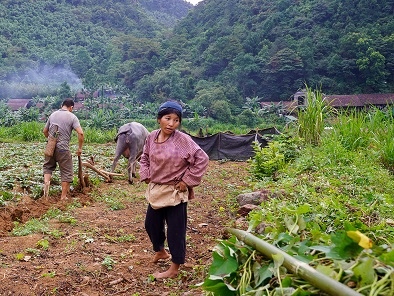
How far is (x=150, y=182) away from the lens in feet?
11.1

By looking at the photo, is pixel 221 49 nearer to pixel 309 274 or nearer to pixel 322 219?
pixel 322 219

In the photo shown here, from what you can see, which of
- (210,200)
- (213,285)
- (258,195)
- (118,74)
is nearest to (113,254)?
(258,195)

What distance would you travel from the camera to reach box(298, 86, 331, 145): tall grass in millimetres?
7621

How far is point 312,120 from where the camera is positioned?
766 centimetres

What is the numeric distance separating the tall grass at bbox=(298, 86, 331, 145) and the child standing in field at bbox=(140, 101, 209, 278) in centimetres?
488

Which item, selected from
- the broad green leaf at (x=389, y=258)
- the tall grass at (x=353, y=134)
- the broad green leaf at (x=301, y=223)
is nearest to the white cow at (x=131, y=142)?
the tall grass at (x=353, y=134)

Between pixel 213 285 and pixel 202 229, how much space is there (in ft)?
9.91

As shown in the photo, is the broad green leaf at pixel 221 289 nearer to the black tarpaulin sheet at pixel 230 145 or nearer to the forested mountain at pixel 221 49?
the black tarpaulin sheet at pixel 230 145

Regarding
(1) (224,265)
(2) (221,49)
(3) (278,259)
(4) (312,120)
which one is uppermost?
(2) (221,49)

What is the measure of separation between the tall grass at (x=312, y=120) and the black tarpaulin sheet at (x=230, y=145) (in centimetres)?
548

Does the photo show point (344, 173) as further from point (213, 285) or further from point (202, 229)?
point (213, 285)

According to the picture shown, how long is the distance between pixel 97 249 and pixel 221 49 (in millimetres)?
46053

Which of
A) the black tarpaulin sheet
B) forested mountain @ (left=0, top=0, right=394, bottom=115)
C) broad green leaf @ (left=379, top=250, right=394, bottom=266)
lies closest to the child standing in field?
broad green leaf @ (left=379, top=250, right=394, bottom=266)

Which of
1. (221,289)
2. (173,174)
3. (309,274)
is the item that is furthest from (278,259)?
(173,174)
